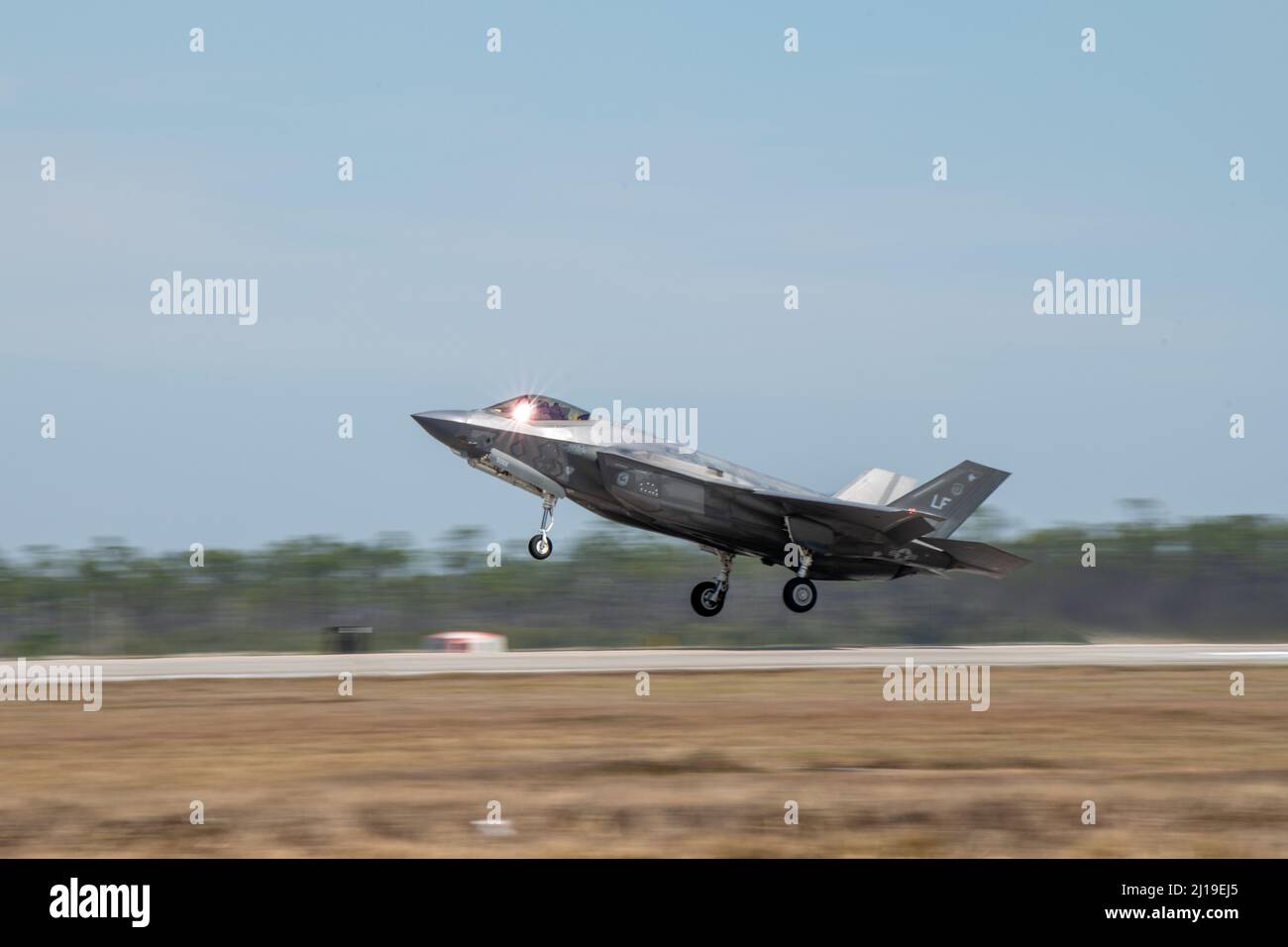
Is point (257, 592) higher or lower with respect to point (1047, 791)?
higher

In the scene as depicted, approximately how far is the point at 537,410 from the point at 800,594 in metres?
8.48

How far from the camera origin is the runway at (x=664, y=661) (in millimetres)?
34750

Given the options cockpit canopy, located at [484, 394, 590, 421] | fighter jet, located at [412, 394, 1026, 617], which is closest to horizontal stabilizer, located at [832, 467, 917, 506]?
fighter jet, located at [412, 394, 1026, 617]

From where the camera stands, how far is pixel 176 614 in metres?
54.4

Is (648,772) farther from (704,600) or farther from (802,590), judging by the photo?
(802,590)

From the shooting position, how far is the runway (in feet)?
114

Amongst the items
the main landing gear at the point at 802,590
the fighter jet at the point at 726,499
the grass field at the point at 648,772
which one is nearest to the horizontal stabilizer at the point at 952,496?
the fighter jet at the point at 726,499

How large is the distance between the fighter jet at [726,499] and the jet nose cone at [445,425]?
21mm

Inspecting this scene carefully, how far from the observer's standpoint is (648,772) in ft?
65.5

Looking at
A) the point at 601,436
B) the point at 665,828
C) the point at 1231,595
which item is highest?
the point at 601,436

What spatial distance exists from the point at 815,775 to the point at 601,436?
48.1 feet

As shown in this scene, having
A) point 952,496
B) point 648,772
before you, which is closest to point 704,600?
point 952,496
